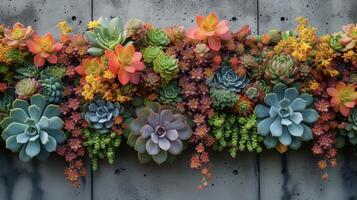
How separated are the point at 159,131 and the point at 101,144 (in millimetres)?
217

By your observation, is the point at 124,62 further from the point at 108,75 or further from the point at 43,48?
the point at 43,48

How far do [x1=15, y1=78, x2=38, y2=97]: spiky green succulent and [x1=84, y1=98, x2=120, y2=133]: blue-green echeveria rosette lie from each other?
20 centimetres

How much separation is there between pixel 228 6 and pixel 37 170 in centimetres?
94

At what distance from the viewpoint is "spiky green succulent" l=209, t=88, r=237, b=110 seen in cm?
179

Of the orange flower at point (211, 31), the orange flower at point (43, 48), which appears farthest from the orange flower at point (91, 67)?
the orange flower at point (211, 31)


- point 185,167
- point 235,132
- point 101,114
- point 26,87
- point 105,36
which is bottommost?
point 185,167

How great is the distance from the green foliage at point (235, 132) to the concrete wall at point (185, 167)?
0.11 meters

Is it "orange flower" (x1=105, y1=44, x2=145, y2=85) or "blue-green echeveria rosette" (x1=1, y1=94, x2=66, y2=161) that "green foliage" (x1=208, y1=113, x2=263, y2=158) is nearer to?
"orange flower" (x1=105, y1=44, x2=145, y2=85)

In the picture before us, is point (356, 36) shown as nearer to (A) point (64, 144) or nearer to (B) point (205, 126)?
(B) point (205, 126)

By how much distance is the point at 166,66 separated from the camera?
5.82ft

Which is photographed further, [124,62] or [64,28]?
[64,28]

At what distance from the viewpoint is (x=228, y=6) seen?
1.99 meters

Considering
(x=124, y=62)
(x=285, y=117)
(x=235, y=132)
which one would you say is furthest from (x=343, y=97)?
(x=124, y=62)

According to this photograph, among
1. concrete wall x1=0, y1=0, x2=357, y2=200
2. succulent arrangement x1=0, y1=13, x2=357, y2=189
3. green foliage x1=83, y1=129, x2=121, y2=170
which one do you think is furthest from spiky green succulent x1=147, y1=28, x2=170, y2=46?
green foliage x1=83, y1=129, x2=121, y2=170
